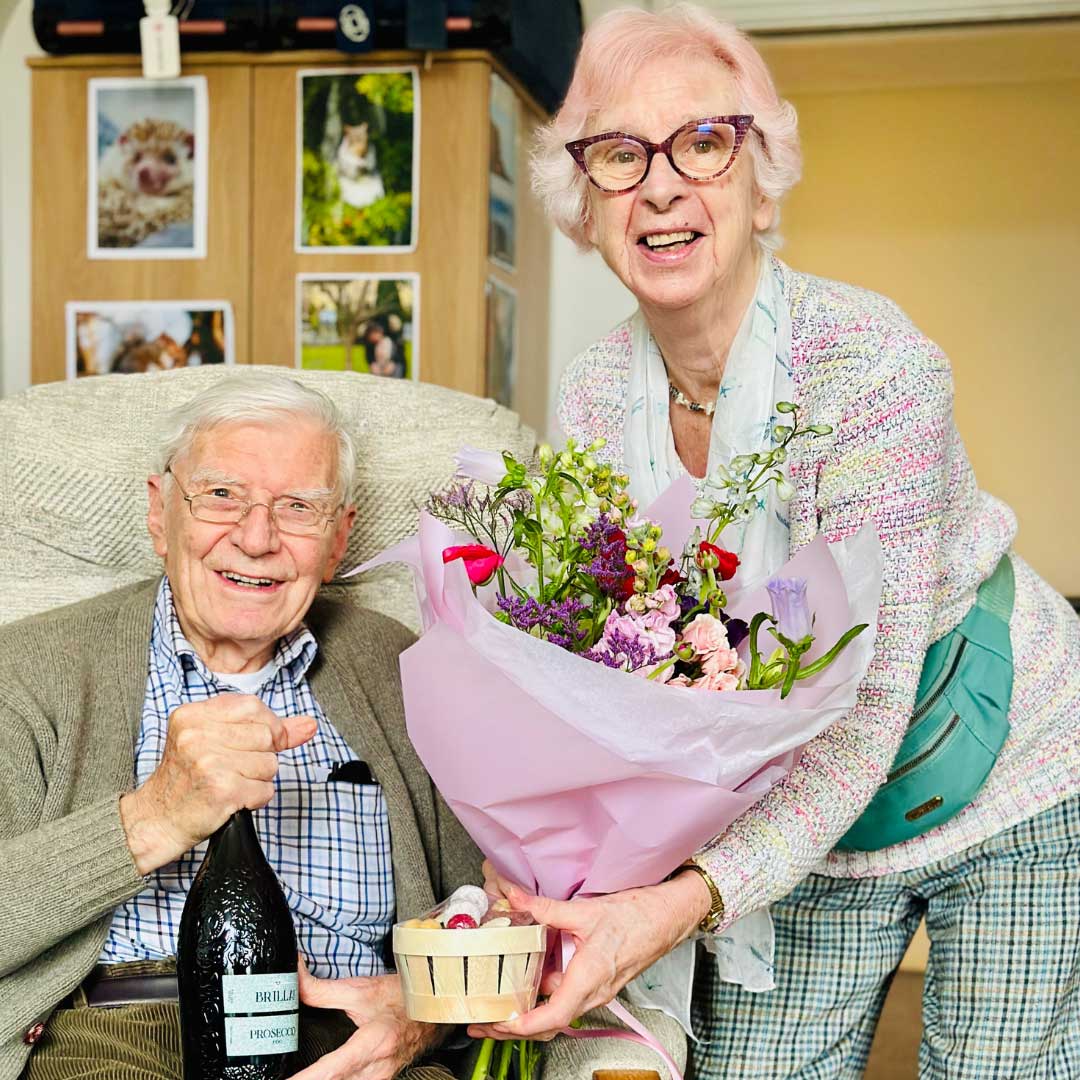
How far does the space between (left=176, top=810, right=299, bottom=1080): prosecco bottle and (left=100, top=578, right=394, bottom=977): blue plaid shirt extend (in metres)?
0.29

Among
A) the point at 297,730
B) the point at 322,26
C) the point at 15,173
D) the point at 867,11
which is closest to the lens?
the point at 297,730

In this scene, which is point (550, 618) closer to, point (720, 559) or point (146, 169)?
point (720, 559)

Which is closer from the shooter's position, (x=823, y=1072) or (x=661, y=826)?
(x=661, y=826)

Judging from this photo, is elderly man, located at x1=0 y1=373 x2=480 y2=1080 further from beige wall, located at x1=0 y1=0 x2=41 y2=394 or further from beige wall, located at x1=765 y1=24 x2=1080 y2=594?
beige wall, located at x1=765 y1=24 x2=1080 y2=594

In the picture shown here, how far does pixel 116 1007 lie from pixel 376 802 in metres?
0.38

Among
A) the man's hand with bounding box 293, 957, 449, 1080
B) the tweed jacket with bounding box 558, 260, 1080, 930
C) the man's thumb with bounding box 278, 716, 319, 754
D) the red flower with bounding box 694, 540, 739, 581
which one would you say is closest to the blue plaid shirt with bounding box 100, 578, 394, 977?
the man's hand with bounding box 293, 957, 449, 1080

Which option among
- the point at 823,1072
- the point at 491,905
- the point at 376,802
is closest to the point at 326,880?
the point at 376,802

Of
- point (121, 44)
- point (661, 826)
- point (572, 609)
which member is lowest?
point (661, 826)

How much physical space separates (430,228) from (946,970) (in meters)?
2.40

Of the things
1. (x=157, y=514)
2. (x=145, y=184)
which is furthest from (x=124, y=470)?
(x=145, y=184)

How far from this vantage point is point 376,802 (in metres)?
1.78

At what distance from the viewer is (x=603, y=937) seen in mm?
1187

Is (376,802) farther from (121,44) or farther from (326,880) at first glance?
(121,44)

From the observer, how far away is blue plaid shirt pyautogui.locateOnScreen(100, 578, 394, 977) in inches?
63.8
